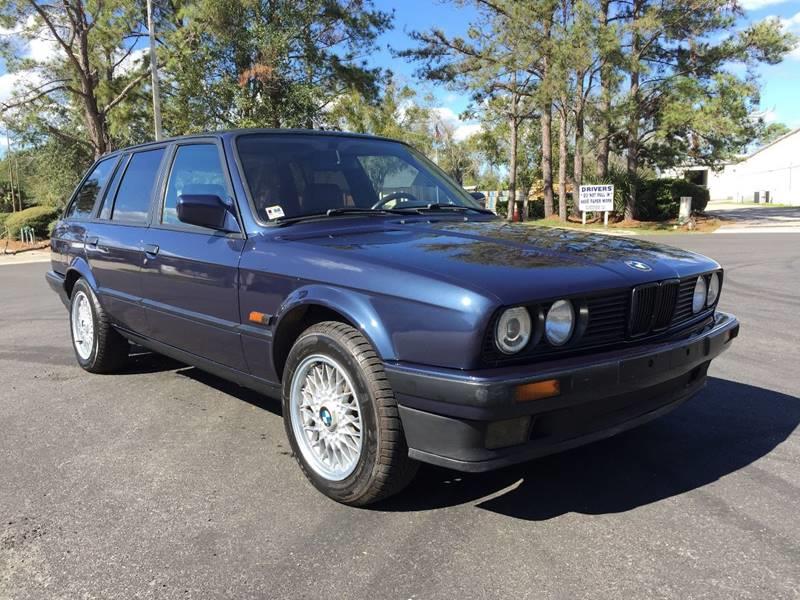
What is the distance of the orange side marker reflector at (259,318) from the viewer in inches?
128

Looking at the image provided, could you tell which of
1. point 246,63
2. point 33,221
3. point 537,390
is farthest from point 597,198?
point 537,390

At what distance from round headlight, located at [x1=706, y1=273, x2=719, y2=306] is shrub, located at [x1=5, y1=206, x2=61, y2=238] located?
27949 mm

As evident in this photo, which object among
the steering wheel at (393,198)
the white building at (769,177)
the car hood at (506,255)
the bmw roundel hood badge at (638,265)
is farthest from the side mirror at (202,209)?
the white building at (769,177)

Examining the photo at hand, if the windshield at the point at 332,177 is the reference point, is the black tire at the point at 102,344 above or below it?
below

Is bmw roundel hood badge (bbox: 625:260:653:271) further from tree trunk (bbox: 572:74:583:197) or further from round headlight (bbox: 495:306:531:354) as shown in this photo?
tree trunk (bbox: 572:74:583:197)

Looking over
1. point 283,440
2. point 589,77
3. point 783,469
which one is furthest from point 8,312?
point 589,77

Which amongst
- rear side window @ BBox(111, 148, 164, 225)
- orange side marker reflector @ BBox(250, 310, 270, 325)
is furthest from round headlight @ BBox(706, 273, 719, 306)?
rear side window @ BBox(111, 148, 164, 225)

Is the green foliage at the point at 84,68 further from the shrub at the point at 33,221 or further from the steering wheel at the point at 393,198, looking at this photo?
the steering wheel at the point at 393,198

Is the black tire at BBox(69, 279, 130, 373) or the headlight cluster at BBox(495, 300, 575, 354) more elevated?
the headlight cluster at BBox(495, 300, 575, 354)

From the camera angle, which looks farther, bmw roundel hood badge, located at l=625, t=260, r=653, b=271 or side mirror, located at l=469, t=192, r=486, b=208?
side mirror, located at l=469, t=192, r=486, b=208

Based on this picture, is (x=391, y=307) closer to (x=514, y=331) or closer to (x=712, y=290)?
(x=514, y=331)

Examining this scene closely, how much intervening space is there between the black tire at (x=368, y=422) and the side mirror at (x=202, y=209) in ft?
3.12

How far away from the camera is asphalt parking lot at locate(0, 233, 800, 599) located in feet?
7.86

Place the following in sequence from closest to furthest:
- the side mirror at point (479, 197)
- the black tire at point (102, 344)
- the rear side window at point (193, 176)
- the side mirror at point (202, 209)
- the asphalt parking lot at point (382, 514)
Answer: the asphalt parking lot at point (382, 514)
the side mirror at point (202, 209)
the rear side window at point (193, 176)
the side mirror at point (479, 197)
the black tire at point (102, 344)
